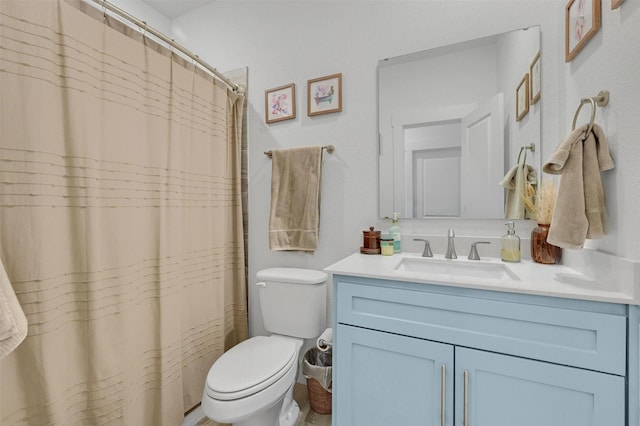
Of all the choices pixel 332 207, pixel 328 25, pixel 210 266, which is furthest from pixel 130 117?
pixel 328 25

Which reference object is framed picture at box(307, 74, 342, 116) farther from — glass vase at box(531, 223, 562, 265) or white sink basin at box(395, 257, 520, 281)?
glass vase at box(531, 223, 562, 265)

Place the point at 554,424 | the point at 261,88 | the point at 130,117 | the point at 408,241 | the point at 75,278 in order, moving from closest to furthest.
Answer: the point at 554,424 → the point at 75,278 → the point at 130,117 → the point at 408,241 → the point at 261,88

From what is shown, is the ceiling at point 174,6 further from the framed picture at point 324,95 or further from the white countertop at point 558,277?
the white countertop at point 558,277

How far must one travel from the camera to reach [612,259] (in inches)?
33.1

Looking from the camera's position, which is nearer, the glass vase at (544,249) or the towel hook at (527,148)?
the glass vase at (544,249)

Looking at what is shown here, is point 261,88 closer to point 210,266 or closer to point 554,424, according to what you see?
point 210,266

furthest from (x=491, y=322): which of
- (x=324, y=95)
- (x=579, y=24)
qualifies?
(x=324, y=95)

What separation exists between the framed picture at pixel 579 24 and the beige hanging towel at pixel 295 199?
1191 millimetres

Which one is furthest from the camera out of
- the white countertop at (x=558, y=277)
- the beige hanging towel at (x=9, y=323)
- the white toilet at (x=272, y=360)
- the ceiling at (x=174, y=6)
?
the ceiling at (x=174, y=6)

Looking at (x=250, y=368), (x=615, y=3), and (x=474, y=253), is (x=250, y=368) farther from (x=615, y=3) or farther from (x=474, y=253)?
(x=615, y=3)

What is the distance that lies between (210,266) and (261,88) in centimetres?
124

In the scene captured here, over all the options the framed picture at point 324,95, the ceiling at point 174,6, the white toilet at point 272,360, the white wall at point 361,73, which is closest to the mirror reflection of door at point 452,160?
the white wall at point 361,73

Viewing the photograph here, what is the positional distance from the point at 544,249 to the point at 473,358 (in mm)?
613

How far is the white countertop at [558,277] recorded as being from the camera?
0.77 m
